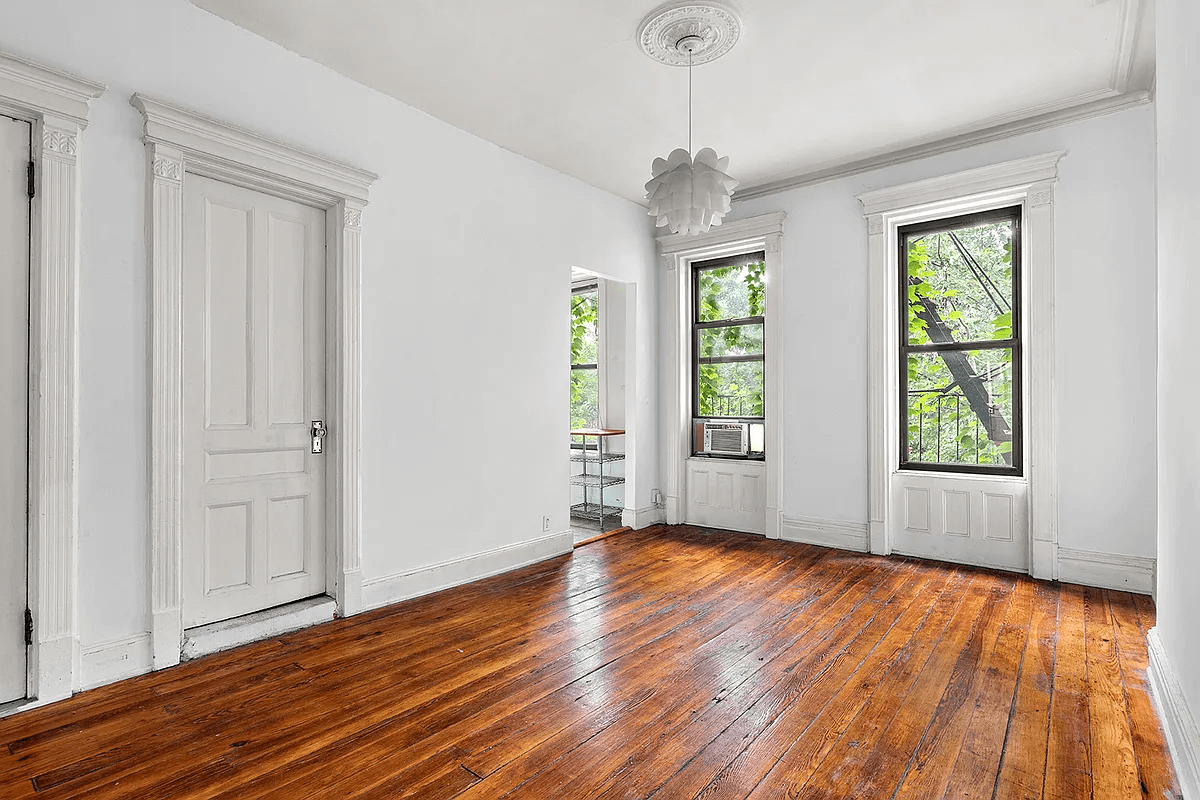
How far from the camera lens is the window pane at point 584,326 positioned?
7.05 meters

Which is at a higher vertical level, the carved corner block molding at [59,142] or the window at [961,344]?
the carved corner block molding at [59,142]

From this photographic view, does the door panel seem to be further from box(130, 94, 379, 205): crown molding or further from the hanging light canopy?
box(130, 94, 379, 205): crown molding

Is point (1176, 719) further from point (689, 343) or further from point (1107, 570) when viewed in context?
point (689, 343)

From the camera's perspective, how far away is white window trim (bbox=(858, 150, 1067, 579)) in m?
4.13

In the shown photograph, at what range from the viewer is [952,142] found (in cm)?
448

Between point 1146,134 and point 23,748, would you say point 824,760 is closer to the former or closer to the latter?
point 23,748

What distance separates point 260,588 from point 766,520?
386 cm

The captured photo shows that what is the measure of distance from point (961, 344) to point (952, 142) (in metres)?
1.44

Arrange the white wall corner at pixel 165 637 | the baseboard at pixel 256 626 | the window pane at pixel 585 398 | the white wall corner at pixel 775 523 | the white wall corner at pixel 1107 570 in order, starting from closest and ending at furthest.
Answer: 1. the white wall corner at pixel 165 637
2. the baseboard at pixel 256 626
3. the white wall corner at pixel 1107 570
4. the white wall corner at pixel 775 523
5. the window pane at pixel 585 398

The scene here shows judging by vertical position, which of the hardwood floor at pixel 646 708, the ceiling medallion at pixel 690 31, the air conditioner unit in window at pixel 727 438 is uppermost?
the ceiling medallion at pixel 690 31

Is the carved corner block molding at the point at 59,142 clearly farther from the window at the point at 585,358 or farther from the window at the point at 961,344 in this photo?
the window at the point at 961,344

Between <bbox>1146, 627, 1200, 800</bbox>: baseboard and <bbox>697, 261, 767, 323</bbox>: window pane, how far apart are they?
11.9ft

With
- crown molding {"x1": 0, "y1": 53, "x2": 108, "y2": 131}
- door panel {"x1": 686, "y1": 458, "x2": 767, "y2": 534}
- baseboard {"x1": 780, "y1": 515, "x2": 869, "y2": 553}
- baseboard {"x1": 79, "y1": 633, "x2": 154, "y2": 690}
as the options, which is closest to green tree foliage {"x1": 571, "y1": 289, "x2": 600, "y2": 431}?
door panel {"x1": 686, "y1": 458, "x2": 767, "y2": 534}

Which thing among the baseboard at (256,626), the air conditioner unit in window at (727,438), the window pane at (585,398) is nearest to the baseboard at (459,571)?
the baseboard at (256,626)
